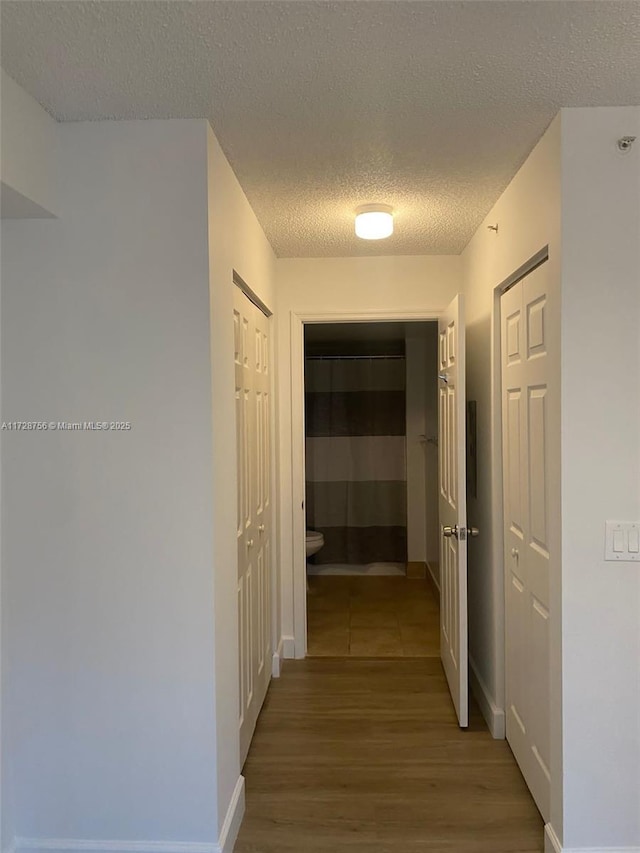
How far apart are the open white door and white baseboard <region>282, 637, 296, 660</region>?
86 centimetres

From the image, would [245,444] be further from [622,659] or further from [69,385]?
[622,659]

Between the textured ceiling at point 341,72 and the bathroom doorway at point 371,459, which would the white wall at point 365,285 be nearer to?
the textured ceiling at point 341,72

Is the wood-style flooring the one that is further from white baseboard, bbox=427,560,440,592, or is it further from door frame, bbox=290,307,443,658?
white baseboard, bbox=427,560,440,592

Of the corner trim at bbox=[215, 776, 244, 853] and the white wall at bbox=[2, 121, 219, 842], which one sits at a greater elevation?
the white wall at bbox=[2, 121, 219, 842]

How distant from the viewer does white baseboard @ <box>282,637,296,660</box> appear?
3.77 metres

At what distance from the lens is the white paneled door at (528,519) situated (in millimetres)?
2158

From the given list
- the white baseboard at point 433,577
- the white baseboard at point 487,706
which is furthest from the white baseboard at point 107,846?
the white baseboard at point 433,577

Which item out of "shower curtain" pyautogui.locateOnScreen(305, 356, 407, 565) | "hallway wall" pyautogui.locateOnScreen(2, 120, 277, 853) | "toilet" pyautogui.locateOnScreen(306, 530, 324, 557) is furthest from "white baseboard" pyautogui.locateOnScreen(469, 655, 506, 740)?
"shower curtain" pyautogui.locateOnScreen(305, 356, 407, 565)

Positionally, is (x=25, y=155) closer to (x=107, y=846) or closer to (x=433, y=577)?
(x=107, y=846)

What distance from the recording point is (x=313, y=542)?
17.6 ft

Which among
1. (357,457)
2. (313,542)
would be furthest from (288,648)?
(357,457)

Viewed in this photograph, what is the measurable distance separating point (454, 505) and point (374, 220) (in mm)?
1382

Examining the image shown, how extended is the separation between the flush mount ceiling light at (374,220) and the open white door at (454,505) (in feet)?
1.55

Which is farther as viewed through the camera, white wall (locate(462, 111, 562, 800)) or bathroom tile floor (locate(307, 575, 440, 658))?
bathroom tile floor (locate(307, 575, 440, 658))
